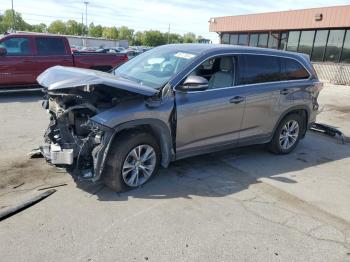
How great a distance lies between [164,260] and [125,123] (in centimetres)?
169

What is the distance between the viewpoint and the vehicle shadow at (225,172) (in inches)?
179

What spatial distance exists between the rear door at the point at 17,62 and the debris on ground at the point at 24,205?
7665 mm

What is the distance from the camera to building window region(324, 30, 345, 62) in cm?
2145

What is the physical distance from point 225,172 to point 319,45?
20532mm

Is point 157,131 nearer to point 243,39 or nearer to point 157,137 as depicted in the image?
point 157,137

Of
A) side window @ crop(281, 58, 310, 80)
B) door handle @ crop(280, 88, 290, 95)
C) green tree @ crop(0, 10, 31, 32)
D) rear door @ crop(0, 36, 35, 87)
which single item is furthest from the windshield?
green tree @ crop(0, 10, 31, 32)

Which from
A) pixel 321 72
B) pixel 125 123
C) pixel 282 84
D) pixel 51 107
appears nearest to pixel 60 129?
pixel 51 107

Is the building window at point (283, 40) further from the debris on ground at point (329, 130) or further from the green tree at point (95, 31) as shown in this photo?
the green tree at point (95, 31)

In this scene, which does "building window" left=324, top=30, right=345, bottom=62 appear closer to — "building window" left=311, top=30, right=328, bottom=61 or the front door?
"building window" left=311, top=30, right=328, bottom=61

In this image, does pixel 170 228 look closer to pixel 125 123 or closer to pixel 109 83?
pixel 125 123

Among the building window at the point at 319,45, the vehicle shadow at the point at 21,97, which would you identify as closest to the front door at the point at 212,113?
the vehicle shadow at the point at 21,97

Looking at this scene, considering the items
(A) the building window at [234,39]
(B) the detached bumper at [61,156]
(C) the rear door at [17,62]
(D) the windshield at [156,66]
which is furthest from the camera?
(A) the building window at [234,39]

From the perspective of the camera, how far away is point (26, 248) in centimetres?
328

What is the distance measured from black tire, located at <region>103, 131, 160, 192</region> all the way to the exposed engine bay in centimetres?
15
